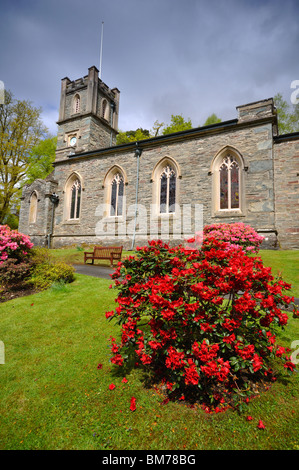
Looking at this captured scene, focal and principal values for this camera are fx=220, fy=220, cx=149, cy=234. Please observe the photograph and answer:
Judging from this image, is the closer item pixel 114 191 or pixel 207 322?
pixel 207 322

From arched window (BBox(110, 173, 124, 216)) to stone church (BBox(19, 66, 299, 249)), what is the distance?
0.08 metres

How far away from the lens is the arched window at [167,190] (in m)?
14.4

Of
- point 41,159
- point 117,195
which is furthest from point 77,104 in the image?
point 117,195

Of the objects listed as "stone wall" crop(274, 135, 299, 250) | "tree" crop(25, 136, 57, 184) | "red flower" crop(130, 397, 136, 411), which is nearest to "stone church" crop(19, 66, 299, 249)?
"stone wall" crop(274, 135, 299, 250)

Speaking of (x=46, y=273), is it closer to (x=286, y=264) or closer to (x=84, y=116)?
(x=286, y=264)

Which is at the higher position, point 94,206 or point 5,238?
point 94,206

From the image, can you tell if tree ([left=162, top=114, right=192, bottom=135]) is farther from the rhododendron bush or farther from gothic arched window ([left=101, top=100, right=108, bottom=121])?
the rhododendron bush

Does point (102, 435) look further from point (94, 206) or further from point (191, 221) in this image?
point (94, 206)

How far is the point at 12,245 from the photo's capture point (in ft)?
22.8

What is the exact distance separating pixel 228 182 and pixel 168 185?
379 cm

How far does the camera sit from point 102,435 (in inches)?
80.6
